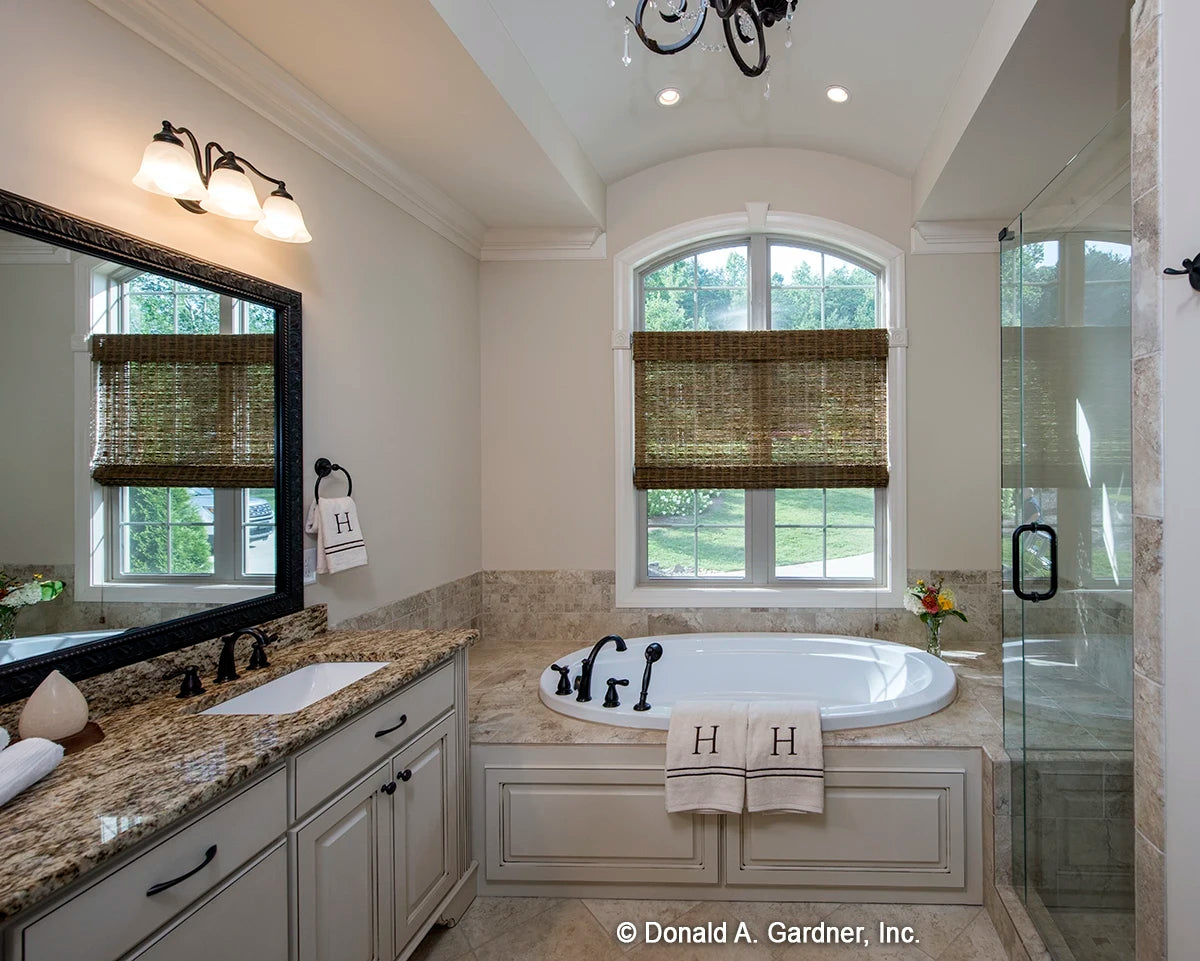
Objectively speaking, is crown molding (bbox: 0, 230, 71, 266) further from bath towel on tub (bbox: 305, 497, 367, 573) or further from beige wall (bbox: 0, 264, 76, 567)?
bath towel on tub (bbox: 305, 497, 367, 573)

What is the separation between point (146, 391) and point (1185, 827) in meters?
2.29

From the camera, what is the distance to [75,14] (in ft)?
4.90

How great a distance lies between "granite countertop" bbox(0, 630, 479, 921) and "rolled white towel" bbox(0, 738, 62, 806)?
0.9 inches

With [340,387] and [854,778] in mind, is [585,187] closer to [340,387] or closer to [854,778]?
[340,387]

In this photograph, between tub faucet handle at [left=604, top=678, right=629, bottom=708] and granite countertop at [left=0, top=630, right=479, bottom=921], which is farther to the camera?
tub faucet handle at [left=604, top=678, right=629, bottom=708]

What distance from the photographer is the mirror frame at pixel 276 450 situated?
1387 mm

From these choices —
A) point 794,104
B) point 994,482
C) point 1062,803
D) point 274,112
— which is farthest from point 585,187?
point 1062,803

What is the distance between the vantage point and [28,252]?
4.54ft

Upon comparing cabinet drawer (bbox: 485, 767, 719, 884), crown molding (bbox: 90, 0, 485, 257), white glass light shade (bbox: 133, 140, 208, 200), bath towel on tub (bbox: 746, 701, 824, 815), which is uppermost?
crown molding (bbox: 90, 0, 485, 257)

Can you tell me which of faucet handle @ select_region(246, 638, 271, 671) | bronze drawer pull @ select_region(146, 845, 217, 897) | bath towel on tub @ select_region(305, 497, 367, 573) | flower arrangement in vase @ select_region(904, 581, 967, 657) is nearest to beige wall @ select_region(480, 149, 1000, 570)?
flower arrangement in vase @ select_region(904, 581, 967, 657)

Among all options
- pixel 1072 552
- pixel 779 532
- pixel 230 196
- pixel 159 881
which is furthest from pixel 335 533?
pixel 779 532

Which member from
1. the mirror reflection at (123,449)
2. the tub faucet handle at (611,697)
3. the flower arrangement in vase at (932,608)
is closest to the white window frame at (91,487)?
the mirror reflection at (123,449)

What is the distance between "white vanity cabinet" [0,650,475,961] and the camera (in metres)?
1.05

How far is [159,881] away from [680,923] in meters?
1.62
